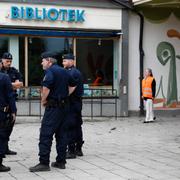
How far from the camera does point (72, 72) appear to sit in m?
9.18

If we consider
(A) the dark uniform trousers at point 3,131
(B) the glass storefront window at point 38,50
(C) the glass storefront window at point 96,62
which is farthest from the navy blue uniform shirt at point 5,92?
(C) the glass storefront window at point 96,62

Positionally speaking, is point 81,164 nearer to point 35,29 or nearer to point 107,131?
point 107,131

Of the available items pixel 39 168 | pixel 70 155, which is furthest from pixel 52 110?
pixel 70 155

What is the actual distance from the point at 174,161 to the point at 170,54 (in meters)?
10.3

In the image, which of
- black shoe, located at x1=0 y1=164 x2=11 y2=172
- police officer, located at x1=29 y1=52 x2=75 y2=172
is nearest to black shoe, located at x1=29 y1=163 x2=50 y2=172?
police officer, located at x1=29 y1=52 x2=75 y2=172

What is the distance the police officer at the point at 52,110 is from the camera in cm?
799

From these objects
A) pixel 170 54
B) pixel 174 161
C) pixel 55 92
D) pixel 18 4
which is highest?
pixel 18 4

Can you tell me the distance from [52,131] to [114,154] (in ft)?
7.67

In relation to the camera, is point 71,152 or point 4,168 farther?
point 71,152

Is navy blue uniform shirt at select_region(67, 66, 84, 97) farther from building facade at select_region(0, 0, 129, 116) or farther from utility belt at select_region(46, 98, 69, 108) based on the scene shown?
building facade at select_region(0, 0, 129, 116)

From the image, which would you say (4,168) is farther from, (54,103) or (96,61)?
(96,61)

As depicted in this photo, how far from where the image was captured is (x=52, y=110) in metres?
8.08

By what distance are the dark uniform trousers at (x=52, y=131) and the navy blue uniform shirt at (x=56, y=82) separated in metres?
0.22

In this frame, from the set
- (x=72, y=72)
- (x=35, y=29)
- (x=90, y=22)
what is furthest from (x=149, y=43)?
(x=72, y=72)
